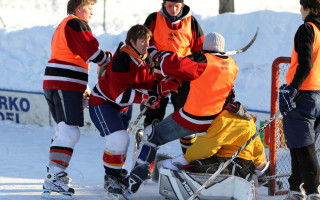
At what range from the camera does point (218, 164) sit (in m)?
4.37

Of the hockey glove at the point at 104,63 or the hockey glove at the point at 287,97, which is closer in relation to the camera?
the hockey glove at the point at 287,97

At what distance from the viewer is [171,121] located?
176 inches

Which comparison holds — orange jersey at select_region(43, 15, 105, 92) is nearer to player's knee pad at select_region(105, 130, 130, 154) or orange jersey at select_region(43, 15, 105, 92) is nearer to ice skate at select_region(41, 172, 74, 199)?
player's knee pad at select_region(105, 130, 130, 154)

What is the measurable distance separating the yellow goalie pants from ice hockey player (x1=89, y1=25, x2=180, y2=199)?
1.80 feet

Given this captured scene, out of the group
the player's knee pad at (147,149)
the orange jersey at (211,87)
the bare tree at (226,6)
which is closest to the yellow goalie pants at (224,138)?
the orange jersey at (211,87)

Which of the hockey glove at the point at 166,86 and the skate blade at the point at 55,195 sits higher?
the hockey glove at the point at 166,86

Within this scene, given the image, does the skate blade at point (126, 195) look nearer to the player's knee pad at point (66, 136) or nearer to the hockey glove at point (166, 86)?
the player's knee pad at point (66, 136)

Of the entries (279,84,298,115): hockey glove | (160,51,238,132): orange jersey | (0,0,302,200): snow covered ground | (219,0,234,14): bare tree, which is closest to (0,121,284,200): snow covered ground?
(0,0,302,200): snow covered ground

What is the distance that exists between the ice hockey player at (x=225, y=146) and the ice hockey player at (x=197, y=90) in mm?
84

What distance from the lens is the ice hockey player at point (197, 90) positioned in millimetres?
4203

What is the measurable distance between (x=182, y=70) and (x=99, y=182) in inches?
65.6


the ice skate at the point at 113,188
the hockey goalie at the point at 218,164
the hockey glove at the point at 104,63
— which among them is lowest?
the ice skate at the point at 113,188

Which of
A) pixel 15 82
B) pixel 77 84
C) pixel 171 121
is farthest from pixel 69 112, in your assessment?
pixel 15 82

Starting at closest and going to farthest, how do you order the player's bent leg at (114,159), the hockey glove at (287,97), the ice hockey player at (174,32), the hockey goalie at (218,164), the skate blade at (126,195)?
the hockey glove at (287,97) → the hockey goalie at (218,164) → the player's bent leg at (114,159) → the skate blade at (126,195) → the ice hockey player at (174,32)
